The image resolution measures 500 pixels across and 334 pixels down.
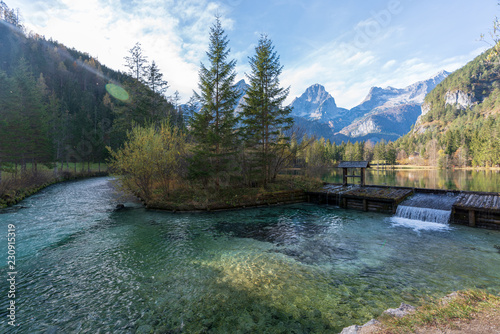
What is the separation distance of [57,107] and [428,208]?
6786 cm

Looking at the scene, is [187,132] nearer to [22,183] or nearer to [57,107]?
[22,183]

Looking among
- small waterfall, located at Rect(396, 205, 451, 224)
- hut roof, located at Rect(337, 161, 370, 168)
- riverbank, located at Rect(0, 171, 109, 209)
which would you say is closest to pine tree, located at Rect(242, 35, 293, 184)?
hut roof, located at Rect(337, 161, 370, 168)

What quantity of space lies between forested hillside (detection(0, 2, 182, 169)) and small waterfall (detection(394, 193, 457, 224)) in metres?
29.8

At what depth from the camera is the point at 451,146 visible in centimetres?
9912

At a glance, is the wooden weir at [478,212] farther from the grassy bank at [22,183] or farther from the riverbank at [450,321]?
the grassy bank at [22,183]

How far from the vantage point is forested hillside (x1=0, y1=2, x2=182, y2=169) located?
97.3 ft

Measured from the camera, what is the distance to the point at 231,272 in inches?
342

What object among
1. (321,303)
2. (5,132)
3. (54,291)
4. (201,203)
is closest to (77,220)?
(201,203)

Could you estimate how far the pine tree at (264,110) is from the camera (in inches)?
989

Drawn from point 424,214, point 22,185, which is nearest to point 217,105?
point 424,214

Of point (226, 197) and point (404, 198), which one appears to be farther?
point (226, 197)

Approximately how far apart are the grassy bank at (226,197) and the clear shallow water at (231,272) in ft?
12.5

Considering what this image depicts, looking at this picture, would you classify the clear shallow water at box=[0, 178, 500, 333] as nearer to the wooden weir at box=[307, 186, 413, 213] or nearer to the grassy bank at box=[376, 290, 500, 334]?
the grassy bank at box=[376, 290, 500, 334]

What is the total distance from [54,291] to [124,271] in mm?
2176
